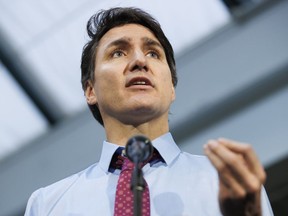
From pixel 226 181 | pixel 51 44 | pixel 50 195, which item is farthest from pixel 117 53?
pixel 51 44

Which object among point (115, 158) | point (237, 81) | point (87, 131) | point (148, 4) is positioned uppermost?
point (148, 4)

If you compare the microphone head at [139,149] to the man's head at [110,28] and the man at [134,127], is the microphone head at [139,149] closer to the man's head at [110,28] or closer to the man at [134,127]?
the man at [134,127]

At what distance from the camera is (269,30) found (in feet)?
15.2

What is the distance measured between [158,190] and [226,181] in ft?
1.48

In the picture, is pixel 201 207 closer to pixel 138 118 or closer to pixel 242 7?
pixel 138 118

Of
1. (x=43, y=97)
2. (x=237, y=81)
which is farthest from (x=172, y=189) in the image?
(x=43, y=97)

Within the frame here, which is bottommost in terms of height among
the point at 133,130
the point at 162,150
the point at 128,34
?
the point at 162,150

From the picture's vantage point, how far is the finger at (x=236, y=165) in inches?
59.4

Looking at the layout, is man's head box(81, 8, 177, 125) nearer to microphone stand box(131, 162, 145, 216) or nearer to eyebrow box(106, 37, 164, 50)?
eyebrow box(106, 37, 164, 50)

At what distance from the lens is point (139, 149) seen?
164 centimetres

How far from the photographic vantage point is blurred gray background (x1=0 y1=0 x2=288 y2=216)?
4539 millimetres

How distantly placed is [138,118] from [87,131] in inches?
122

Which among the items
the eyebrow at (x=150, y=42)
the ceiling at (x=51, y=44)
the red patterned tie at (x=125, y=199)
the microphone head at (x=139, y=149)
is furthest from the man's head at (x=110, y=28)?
the ceiling at (x=51, y=44)

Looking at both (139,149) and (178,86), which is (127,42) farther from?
(178,86)
